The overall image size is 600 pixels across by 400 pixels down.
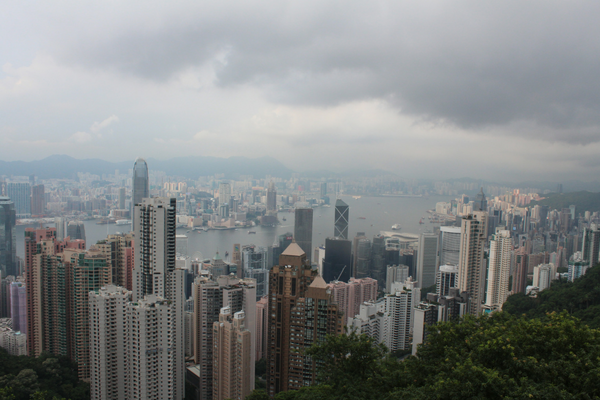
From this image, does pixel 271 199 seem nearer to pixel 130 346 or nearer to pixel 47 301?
pixel 47 301

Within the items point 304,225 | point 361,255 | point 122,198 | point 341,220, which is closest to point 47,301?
point 122,198

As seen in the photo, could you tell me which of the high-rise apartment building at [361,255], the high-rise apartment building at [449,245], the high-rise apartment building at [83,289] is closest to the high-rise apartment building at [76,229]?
the high-rise apartment building at [83,289]

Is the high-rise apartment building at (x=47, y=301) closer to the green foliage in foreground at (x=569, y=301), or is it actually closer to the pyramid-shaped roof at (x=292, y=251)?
the pyramid-shaped roof at (x=292, y=251)

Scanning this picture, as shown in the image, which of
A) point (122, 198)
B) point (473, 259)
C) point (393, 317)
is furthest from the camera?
point (122, 198)

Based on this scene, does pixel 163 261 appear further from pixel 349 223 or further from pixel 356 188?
pixel 349 223

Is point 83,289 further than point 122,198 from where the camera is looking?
No

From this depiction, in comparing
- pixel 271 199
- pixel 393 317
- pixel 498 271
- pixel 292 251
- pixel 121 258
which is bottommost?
pixel 393 317

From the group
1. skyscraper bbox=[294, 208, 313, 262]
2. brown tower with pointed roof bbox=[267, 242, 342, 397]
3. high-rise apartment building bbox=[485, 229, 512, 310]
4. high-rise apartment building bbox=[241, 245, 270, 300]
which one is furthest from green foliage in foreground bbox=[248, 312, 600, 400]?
skyscraper bbox=[294, 208, 313, 262]
